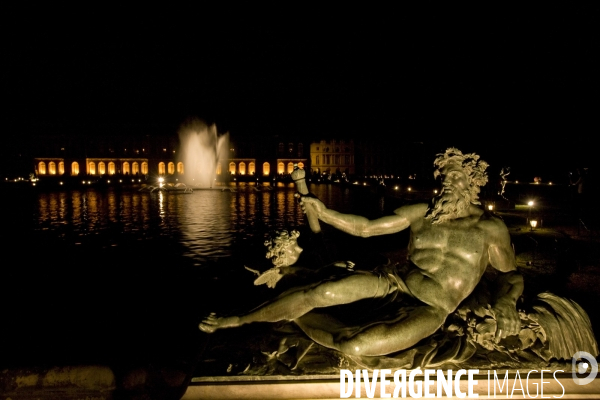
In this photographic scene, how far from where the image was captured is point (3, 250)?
33.0 ft

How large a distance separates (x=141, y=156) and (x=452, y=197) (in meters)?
84.4

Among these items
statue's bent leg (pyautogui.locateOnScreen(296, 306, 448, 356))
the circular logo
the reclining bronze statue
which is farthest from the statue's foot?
the circular logo

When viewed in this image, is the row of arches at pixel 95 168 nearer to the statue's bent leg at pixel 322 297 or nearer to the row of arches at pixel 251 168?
the row of arches at pixel 251 168

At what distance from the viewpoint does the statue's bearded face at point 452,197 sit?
3.21m

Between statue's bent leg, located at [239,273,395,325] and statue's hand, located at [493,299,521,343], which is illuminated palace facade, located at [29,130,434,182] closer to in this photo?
statue's bent leg, located at [239,273,395,325]

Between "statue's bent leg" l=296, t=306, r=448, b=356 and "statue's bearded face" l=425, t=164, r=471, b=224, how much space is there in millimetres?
673

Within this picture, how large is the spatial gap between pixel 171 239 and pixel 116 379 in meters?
7.70

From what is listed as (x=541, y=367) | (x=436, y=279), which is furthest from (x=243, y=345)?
(x=541, y=367)

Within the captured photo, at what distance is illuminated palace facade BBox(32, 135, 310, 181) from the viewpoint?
77.9 meters

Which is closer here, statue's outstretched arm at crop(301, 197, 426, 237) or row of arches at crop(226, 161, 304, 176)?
statue's outstretched arm at crop(301, 197, 426, 237)

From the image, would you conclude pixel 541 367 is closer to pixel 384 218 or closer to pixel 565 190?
pixel 384 218

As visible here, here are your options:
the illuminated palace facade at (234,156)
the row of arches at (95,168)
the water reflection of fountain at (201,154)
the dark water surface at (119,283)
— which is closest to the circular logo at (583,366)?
the dark water surface at (119,283)

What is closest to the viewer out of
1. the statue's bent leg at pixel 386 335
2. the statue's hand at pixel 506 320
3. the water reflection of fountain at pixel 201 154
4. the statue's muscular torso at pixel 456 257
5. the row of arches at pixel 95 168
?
the statue's bent leg at pixel 386 335

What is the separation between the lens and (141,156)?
81.9 m
